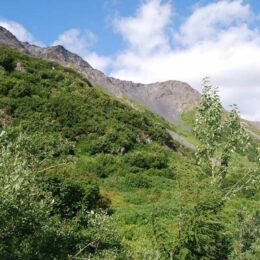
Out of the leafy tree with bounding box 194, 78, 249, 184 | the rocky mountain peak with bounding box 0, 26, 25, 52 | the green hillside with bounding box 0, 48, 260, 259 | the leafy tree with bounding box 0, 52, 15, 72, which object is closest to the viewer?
the green hillside with bounding box 0, 48, 260, 259

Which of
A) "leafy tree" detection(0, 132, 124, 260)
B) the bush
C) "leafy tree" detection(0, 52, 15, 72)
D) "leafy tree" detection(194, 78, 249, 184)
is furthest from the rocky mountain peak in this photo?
"leafy tree" detection(0, 132, 124, 260)

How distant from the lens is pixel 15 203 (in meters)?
13.5

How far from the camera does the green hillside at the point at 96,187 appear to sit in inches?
618

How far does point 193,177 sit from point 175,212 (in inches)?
574

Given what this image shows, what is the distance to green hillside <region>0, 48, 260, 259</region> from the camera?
15.7 metres

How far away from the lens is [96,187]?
34.7 metres

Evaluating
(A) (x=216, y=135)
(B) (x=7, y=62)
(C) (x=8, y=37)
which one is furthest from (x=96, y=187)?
(C) (x=8, y=37)

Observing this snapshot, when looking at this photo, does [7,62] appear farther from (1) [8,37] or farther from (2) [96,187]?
(1) [8,37]

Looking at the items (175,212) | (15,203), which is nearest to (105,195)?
(175,212)

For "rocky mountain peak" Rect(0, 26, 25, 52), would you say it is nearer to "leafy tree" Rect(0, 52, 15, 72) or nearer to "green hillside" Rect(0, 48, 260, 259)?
"green hillside" Rect(0, 48, 260, 259)

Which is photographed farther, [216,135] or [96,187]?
[96,187]

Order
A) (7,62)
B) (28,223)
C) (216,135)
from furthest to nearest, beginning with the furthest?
1. (7,62)
2. (216,135)
3. (28,223)

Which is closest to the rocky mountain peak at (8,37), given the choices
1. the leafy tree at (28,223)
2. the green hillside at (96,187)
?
the green hillside at (96,187)

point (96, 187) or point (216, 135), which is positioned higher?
point (216, 135)
